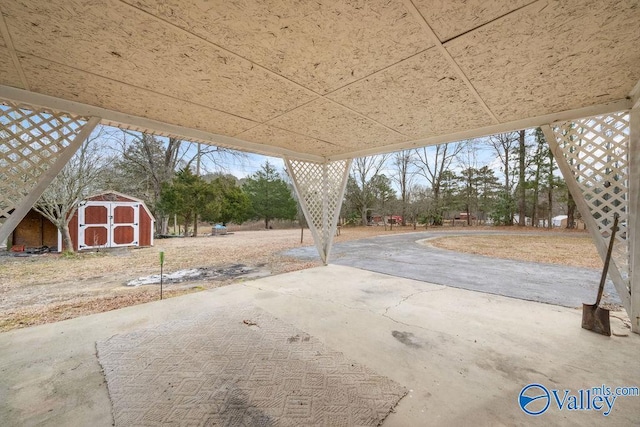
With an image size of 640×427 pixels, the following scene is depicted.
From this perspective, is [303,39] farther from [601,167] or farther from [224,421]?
[601,167]

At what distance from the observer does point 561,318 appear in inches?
102

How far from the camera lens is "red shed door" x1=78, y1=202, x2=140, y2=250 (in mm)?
7621

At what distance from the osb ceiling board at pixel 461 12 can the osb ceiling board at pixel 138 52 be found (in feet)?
3.61

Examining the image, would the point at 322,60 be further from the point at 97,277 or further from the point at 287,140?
the point at 97,277

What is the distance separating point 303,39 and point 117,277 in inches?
222

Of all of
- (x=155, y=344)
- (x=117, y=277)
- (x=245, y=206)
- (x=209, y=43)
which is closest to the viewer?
(x=209, y=43)

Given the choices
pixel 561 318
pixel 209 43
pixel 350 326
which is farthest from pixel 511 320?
pixel 209 43

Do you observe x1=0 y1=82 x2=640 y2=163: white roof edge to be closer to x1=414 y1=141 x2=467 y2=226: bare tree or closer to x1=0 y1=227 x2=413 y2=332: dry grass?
x1=0 y1=227 x2=413 y2=332: dry grass

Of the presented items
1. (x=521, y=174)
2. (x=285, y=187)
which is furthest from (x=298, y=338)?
(x=521, y=174)

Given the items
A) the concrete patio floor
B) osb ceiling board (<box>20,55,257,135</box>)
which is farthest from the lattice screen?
the concrete patio floor

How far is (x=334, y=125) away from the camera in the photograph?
3020mm

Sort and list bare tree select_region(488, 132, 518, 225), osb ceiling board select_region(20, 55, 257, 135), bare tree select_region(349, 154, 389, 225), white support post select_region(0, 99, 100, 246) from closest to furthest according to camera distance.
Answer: osb ceiling board select_region(20, 55, 257, 135) → white support post select_region(0, 99, 100, 246) → bare tree select_region(488, 132, 518, 225) → bare tree select_region(349, 154, 389, 225)

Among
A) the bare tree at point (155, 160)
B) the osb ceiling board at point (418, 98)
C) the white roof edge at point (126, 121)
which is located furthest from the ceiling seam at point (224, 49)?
the bare tree at point (155, 160)

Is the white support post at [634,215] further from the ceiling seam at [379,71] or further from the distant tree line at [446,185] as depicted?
the distant tree line at [446,185]
